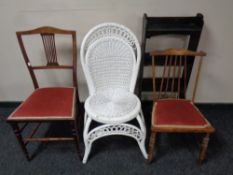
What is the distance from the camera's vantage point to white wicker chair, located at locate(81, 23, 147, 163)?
49.0 inches

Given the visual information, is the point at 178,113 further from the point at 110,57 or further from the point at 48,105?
the point at 48,105

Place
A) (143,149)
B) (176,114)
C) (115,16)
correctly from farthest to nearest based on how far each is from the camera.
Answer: (115,16) < (143,149) < (176,114)

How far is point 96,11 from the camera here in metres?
1.48

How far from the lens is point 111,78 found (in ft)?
4.76

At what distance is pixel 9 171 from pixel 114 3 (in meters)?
1.59

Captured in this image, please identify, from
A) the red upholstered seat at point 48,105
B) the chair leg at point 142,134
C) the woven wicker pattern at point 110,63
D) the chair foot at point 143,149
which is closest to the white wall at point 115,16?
the woven wicker pattern at point 110,63

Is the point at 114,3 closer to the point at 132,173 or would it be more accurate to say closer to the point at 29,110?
the point at 29,110

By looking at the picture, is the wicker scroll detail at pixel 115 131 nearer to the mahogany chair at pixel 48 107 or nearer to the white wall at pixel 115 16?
the mahogany chair at pixel 48 107

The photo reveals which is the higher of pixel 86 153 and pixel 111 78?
pixel 111 78

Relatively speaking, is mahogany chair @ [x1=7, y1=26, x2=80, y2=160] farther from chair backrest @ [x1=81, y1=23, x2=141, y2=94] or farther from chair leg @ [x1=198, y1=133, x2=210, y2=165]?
chair leg @ [x1=198, y1=133, x2=210, y2=165]

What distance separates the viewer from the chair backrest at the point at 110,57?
1294 millimetres

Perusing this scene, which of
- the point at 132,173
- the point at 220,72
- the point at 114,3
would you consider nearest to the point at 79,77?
the point at 114,3

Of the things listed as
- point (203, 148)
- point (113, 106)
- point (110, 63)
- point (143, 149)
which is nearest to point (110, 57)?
point (110, 63)

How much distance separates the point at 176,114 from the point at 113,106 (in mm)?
462
